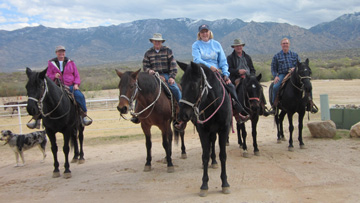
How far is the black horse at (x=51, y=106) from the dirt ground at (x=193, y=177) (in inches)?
38.1

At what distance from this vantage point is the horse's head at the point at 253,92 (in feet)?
26.0

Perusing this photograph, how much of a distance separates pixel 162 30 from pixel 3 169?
646ft

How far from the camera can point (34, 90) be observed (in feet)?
21.1

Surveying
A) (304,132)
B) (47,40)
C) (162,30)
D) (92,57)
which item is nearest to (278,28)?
(162,30)

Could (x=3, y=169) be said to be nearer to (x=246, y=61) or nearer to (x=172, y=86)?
(x=172, y=86)

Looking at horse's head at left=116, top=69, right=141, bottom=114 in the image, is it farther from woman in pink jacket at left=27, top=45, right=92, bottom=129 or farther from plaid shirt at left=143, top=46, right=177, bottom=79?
woman in pink jacket at left=27, top=45, right=92, bottom=129

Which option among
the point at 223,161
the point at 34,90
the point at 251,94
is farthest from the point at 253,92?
the point at 34,90

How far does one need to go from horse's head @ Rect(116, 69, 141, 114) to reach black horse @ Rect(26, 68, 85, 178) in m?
1.71

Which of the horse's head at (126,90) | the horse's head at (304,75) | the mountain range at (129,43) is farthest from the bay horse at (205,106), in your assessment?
the mountain range at (129,43)

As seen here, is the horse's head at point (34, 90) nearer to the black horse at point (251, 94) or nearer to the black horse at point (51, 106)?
the black horse at point (51, 106)

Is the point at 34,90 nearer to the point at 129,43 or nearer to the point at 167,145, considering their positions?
the point at 167,145

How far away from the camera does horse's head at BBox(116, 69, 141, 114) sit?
247 inches

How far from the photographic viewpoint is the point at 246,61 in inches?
353

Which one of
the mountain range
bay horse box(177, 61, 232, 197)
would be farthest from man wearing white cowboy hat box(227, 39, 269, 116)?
the mountain range
